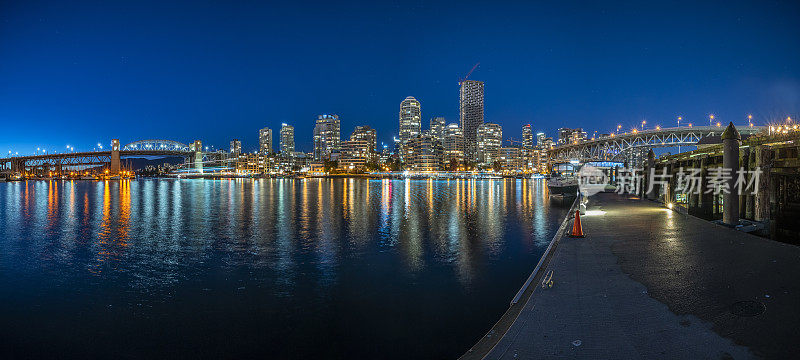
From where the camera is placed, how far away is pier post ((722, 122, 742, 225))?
594 inches

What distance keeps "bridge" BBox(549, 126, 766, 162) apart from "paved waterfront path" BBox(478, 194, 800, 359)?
361 ft

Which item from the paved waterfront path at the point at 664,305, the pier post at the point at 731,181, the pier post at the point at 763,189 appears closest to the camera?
the paved waterfront path at the point at 664,305

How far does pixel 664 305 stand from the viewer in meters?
6.61

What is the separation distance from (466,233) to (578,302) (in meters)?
13.1

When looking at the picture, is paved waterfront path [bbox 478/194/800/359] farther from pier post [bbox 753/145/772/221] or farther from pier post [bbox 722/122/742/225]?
pier post [bbox 753/145/772/221]

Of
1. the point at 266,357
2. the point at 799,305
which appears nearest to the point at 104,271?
the point at 266,357

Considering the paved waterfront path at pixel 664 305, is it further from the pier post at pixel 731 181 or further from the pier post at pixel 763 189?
the pier post at pixel 763 189

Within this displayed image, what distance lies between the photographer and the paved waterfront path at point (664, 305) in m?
5.11

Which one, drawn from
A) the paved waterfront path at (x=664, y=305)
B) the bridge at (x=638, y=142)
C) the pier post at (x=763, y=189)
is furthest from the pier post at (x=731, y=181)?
the bridge at (x=638, y=142)

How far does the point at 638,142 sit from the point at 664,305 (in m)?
139

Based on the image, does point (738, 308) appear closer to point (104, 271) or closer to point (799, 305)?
point (799, 305)

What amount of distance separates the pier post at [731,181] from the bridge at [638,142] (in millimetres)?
100788

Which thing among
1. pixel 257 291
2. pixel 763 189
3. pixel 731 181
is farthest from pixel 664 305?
pixel 763 189

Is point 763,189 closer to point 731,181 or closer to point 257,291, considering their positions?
point 731,181
